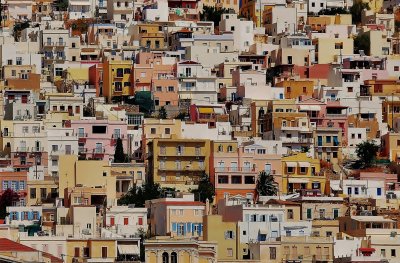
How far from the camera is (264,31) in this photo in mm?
121938

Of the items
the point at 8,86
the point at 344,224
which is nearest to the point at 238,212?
the point at 344,224

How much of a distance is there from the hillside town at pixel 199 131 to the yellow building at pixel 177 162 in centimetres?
8

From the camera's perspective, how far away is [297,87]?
109m

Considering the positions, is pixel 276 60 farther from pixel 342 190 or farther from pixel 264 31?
pixel 342 190

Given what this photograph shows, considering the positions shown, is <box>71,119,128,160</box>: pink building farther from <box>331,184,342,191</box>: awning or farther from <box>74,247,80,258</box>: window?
<box>74,247,80,258</box>: window

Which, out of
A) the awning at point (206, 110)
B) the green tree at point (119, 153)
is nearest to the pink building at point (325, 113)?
the awning at point (206, 110)

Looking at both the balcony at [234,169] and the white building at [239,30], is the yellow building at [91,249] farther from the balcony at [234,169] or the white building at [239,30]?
the white building at [239,30]

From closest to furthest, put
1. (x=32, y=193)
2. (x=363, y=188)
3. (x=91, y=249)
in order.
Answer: (x=91, y=249) → (x=32, y=193) → (x=363, y=188)

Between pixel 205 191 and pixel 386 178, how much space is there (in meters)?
8.60

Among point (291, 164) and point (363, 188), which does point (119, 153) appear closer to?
point (291, 164)

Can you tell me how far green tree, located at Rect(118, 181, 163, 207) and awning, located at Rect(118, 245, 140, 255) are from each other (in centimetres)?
964

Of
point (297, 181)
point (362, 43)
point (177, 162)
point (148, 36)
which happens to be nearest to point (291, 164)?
point (297, 181)

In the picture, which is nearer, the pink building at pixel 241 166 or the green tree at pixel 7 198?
the green tree at pixel 7 198

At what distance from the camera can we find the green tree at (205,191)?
89562mm
